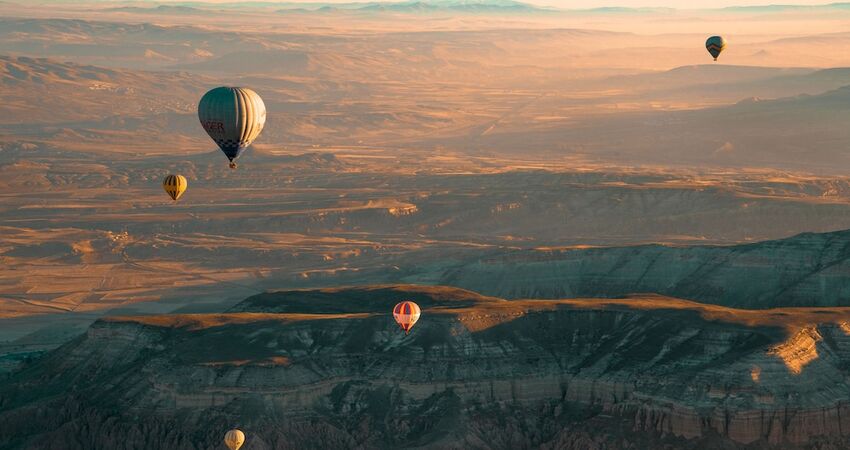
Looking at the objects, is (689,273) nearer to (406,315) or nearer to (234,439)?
(406,315)

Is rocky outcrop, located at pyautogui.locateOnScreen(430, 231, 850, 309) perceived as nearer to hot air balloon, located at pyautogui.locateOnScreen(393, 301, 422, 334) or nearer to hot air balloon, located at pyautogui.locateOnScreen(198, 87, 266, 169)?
hot air balloon, located at pyautogui.locateOnScreen(393, 301, 422, 334)

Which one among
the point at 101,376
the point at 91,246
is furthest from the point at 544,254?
the point at 91,246

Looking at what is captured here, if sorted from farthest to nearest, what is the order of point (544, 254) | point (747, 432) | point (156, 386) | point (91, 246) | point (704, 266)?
point (91, 246) → point (544, 254) → point (704, 266) → point (156, 386) → point (747, 432)

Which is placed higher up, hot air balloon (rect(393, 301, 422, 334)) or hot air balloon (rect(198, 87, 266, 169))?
hot air balloon (rect(198, 87, 266, 169))

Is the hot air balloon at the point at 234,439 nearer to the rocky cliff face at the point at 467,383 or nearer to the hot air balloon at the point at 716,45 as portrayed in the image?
the rocky cliff face at the point at 467,383

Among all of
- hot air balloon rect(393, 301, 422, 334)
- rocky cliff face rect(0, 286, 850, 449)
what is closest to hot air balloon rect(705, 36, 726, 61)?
rocky cliff face rect(0, 286, 850, 449)

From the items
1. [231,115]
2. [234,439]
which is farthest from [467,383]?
[231,115]

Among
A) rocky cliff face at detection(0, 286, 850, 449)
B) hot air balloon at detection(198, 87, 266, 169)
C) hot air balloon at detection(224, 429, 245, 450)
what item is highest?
hot air balloon at detection(198, 87, 266, 169)

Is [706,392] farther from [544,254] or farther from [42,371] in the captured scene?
[544,254]
